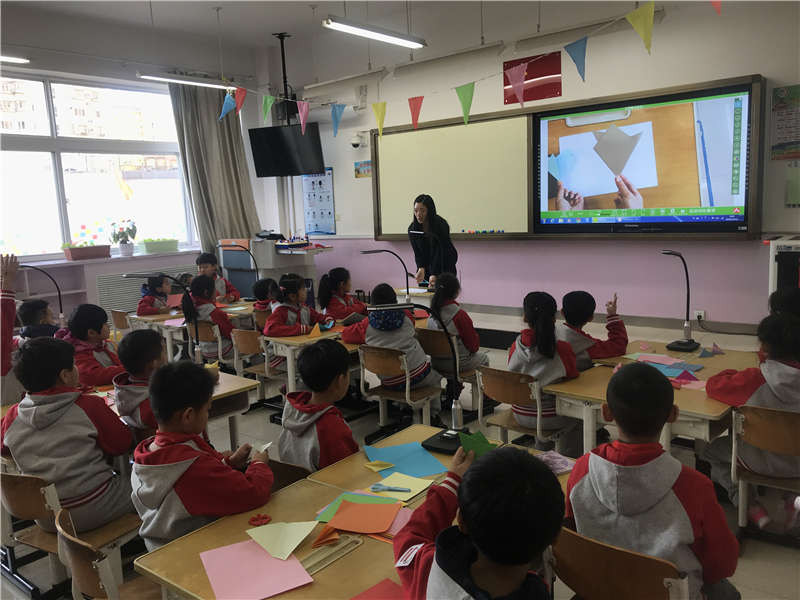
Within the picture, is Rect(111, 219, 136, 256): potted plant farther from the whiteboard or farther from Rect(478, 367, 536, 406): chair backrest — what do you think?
Rect(478, 367, 536, 406): chair backrest

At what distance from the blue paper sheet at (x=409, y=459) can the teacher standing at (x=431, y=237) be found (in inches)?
117

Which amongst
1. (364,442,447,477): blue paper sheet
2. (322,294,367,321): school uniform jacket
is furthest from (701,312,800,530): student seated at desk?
(322,294,367,321): school uniform jacket

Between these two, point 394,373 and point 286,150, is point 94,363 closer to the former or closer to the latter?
point 394,373

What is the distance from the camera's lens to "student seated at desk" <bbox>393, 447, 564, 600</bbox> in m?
0.97

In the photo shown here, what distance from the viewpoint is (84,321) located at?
3.04 m

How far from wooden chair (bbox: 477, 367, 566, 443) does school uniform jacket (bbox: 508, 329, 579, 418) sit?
6 cm

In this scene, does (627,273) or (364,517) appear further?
(627,273)

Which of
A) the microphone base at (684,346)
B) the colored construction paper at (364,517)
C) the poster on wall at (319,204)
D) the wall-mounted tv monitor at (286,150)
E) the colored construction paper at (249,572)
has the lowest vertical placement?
the colored construction paper at (249,572)

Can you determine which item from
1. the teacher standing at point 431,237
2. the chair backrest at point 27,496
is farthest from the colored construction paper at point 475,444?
the teacher standing at point 431,237

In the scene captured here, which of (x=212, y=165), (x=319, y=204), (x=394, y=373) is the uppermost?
(x=212, y=165)

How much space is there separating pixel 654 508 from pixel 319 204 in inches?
294

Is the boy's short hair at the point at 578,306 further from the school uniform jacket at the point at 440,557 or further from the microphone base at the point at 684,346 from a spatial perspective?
the school uniform jacket at the point at 440,557

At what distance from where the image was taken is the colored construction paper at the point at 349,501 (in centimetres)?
157

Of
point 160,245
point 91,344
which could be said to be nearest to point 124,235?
point 160,245
